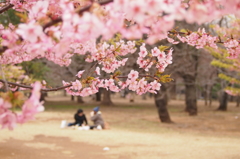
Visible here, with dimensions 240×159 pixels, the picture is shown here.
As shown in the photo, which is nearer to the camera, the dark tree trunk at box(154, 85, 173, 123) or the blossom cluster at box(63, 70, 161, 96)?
the blossom cluster at box(63, 70, 161, 96)

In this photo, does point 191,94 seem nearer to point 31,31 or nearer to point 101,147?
point 101,147

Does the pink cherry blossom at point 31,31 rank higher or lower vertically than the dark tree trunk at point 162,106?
higher

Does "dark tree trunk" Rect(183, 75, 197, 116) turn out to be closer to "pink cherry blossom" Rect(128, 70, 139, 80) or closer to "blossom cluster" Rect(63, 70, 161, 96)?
"blossom cluster" Rect(63, 70, 161, 96)

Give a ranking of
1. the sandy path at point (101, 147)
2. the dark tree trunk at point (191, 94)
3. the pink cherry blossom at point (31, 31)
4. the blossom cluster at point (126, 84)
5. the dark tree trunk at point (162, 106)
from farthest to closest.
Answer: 1. the dark tree trunk at point (191, 94)
2. the dark tree trunk at point (162, 106)
3. the sandy path at point (101, 147)
4. the blossom cluster at point (126, 84)
5. the pink cherry blossom at point (31, 31)

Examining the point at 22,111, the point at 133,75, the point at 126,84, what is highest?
the point at 133,75

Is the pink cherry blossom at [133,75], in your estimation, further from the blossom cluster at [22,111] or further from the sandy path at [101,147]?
the sandy path at [101,147]

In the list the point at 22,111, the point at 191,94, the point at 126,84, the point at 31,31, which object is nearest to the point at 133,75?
the point at 126,84

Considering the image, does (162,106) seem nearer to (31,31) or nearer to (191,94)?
(191,94)

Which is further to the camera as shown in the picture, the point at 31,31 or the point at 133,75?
the point at 133,75

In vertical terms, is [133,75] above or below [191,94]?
above

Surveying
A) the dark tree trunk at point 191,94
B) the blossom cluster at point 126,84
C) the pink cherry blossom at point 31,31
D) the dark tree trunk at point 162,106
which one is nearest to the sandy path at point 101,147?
the blossom cluster at point 126,84

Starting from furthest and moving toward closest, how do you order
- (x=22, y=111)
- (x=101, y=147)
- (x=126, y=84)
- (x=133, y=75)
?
1. (x=101, y=147)
2. (x=126, y=84)
3. (x=133, y=75)
4. (x=22, y=111)

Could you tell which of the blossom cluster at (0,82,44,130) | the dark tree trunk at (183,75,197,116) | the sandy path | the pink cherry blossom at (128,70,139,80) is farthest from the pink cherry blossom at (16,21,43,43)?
the dark tree trunk at (183,75,197,116)

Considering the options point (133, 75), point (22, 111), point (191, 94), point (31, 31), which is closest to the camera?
point (31, 31)
